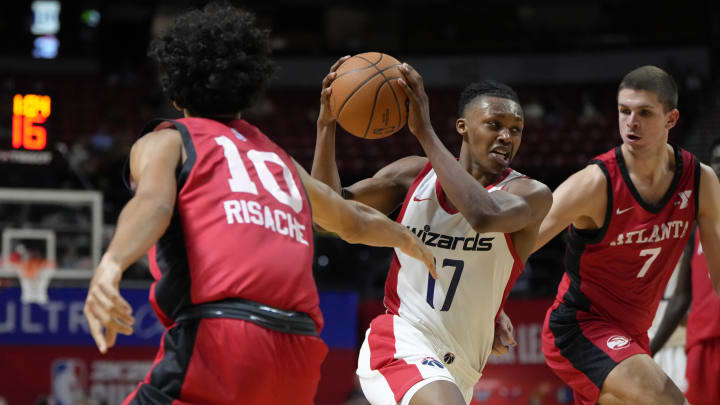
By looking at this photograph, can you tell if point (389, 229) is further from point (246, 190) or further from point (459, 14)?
point (459, 14)

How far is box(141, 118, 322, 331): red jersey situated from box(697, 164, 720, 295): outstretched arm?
2.71 m

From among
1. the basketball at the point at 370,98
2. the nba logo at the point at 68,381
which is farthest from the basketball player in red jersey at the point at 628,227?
the nba logo at the point at 68,381

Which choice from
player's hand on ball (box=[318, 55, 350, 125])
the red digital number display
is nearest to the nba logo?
the red digital number display

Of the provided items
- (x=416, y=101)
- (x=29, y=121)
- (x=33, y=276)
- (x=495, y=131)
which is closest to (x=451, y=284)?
(x=495, y=131)

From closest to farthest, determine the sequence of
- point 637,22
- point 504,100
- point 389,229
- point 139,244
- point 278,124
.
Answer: point 139,244, point 389,229, point 504,100, point 278,124, point 637,22

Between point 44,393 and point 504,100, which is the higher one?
point 504,100

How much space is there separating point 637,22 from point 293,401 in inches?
900

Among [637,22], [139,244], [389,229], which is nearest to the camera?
[139,244]

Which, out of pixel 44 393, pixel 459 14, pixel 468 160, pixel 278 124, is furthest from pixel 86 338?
pixel 459 14

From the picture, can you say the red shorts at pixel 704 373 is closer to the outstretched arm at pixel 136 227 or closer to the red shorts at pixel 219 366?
the red shorts at pixel 219 366

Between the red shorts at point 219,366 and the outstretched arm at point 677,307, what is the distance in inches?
130

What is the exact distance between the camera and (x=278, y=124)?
20.7m

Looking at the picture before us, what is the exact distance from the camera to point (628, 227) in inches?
182

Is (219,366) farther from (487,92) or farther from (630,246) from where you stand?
(630,246)
